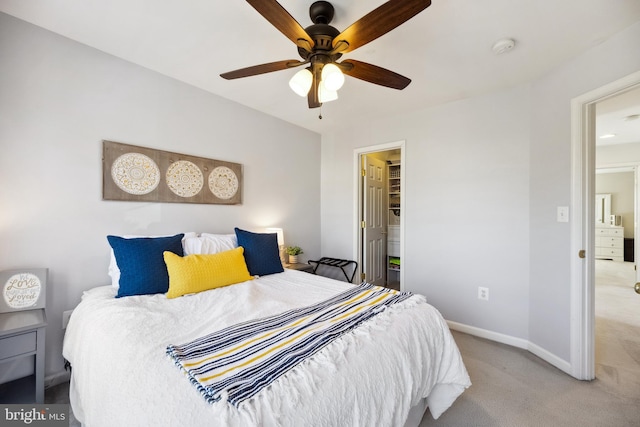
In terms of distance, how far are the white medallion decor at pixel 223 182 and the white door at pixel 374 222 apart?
5.79ft

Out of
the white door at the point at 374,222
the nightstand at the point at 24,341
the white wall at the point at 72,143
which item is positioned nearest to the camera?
the nightstand at the point at 24,341

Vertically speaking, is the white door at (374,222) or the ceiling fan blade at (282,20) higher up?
the ceiling fan blade at (282,20)

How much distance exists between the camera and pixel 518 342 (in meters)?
2.46

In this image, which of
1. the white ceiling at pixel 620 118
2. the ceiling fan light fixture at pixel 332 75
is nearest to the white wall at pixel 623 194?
the white ceiling at pixel 620 118

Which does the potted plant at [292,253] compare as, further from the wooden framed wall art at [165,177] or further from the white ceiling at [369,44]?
the white ceiling at [369,44]

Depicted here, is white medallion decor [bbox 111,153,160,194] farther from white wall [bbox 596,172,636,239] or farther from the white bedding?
white wall [bbox 596,172,636,239]

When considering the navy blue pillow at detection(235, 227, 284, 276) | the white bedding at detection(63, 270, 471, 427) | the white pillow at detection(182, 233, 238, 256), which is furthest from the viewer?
the navy blue pillow at detection(235, 227, 284, 276)

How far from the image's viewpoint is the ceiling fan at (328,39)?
3.78 ft

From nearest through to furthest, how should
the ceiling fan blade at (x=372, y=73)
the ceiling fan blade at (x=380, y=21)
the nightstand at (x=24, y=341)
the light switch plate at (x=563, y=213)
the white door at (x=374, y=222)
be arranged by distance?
the ceiling fan blade at (x=380, y=21) < the nightstand at (x=24, y=341) < the ceiling fan blade at (x=372, y=73) < the light switch plate at (x=563, y=213) < the white door at (x=374, y=222)

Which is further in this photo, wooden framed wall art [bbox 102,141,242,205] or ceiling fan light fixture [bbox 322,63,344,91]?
wooden framed wall art [bbox 102,141,242,205]

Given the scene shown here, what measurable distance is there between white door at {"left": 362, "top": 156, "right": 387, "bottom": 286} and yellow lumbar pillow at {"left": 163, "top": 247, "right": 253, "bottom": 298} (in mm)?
2062

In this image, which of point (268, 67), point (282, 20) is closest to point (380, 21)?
point (282, 20)

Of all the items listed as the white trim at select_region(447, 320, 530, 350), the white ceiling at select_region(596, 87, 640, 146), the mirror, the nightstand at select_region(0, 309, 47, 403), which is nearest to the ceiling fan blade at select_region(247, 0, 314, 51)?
the nightstand at select_region(0, 309, 47, 403)

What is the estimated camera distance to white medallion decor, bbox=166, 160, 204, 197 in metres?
2.37
